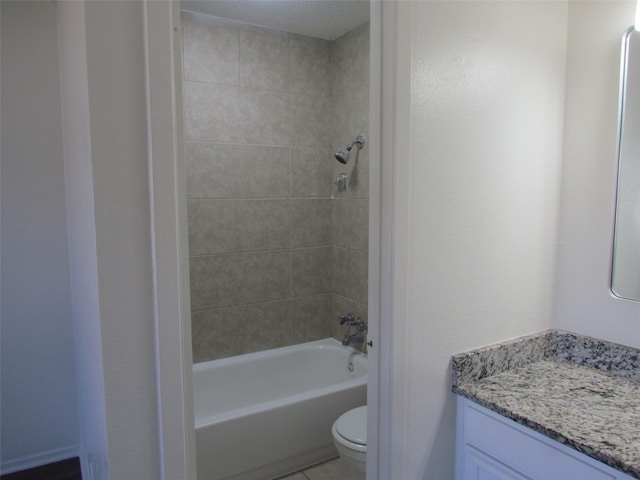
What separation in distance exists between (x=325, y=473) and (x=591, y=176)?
1.86 metres

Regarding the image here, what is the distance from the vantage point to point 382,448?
1289 mm

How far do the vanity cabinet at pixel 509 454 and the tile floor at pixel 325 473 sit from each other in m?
0.99

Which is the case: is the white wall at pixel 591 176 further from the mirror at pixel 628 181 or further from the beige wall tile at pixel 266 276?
the beige wall tile at pixel 266 276

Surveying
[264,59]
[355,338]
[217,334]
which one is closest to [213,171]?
[264,59]

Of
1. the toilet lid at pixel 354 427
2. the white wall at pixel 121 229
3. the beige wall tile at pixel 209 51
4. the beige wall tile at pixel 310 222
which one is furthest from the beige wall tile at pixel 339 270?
the white wall at pixel 121 229

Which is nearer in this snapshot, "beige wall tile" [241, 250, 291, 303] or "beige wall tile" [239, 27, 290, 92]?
"beige wall tile" [239, 27, 290, 92]

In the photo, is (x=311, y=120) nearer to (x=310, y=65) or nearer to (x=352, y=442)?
(x=310, y=65)

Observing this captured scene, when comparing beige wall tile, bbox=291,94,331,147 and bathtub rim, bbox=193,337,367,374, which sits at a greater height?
beige wall tile, bbox=291,94,331,147

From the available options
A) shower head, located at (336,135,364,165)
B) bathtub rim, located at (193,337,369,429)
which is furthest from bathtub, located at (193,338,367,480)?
shower head, located at (336,135,364,165)

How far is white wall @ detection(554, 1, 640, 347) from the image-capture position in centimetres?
137

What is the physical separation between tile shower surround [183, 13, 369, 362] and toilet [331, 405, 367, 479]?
89 centimetres

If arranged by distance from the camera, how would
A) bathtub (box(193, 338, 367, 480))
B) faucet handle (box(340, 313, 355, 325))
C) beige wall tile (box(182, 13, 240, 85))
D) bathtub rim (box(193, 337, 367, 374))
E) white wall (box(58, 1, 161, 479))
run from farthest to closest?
1. faucet handle (box(340, 313, 355, 325))
2. bathtub rim (box(193, 337, 367, 374))
3. beige wall tile (box(182, 13, 240, 85))
4. bathtub (box(193, 338, 367, 480))
5. white wall (box(58, 1, 161, 479))

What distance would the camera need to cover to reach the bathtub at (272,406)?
2.04 metres

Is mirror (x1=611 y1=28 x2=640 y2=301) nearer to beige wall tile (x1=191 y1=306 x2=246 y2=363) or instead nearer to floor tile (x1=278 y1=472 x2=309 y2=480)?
floor tile (x1=278 y1=472 x2=309 y2=480)
